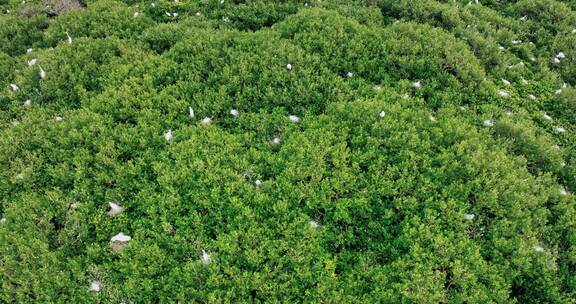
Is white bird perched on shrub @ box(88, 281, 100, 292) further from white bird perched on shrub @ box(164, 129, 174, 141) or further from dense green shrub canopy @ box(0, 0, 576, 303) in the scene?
white bird perched on shrub @ box(164, 129, 174, 141)

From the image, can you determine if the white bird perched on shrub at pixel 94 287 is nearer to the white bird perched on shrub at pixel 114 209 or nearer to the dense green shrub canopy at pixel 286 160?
the dense green shrub canopy at pixel 286 160

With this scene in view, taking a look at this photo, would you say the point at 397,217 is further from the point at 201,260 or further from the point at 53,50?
the point at 53,50

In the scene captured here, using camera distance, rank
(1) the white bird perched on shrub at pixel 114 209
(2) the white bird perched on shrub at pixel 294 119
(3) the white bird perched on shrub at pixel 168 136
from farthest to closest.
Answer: (2) the white bird perched on shrub at pixel 294 119 < (3) the white bird perched on shrub at pixel 168 136 < (1) the white bird perched on shrub at pixel 114 209

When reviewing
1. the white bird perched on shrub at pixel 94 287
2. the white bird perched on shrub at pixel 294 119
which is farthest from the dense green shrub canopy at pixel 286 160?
the white bird perched on shrub at pixel 294 119

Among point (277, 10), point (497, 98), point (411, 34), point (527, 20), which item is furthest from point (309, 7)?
point (527, 20)

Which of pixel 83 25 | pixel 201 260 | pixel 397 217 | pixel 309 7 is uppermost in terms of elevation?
pixel 309 7

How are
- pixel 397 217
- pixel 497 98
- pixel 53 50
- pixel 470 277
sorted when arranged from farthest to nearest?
pixel 53 50, pixel 497 98, pixel 397 217, pixel 470 277

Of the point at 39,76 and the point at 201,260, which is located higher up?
the point at 39,76
